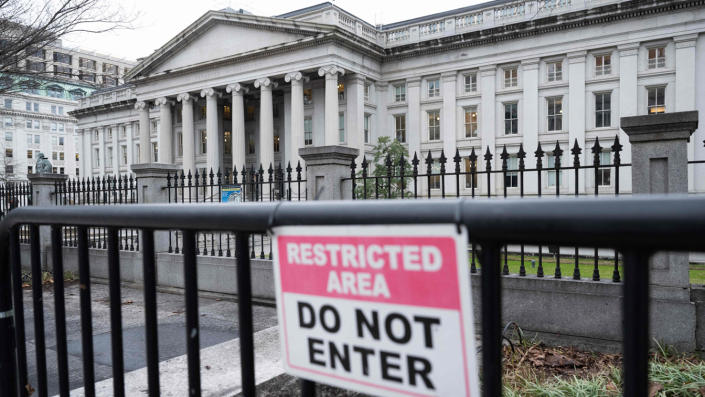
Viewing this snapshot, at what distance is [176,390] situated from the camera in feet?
12.8

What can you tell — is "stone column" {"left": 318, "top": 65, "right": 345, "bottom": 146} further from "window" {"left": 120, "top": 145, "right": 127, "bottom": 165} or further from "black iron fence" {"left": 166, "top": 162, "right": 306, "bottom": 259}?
"window" {"left": 120, "top": 145, "right": 127, "bottom": 165}

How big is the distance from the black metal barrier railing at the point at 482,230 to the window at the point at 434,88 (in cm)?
4371

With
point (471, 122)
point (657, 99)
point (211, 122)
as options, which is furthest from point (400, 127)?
point (657, 99)

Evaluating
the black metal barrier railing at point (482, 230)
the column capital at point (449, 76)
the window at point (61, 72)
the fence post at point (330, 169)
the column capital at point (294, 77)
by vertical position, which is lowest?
the black metal barrier railing at point (482, 230)

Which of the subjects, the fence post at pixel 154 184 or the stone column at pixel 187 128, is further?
the stone column at pixel 187 128

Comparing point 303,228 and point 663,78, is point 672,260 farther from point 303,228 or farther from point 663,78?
point 663,78

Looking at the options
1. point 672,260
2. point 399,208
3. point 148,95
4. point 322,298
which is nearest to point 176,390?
point 322,298

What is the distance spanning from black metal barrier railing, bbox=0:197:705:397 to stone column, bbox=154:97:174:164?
55313 mm

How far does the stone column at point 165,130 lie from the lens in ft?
175

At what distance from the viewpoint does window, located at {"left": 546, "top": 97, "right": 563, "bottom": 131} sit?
39.4 metres

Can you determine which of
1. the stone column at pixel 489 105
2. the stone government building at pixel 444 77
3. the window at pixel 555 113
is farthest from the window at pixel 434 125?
the window at pixel 555 113

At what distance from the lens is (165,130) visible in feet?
178

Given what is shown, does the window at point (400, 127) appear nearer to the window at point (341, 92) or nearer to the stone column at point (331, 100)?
the window at point (341, 92)

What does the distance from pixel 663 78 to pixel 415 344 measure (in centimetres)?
4186
